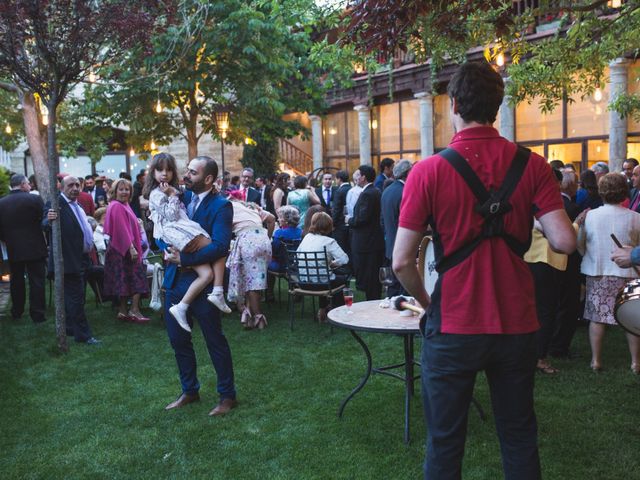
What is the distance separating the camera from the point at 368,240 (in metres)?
8.78

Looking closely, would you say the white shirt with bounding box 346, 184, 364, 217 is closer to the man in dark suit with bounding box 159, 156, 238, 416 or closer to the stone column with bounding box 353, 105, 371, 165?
the man in dark suit with bounding box 159, 156, 238, 416

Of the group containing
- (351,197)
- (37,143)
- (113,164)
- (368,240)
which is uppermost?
(113,164)

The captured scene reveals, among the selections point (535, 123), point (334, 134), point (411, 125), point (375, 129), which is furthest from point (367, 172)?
point (334, 134)

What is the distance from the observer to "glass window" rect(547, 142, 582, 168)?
1744cm

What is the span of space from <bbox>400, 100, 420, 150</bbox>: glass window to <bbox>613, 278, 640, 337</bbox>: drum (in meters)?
19.3

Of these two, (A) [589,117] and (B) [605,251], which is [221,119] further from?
(B) [605,251]

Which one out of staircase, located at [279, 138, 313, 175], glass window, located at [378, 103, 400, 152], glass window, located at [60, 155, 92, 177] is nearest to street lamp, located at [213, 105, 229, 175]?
glass window, located at [378, 103, 400, 152]

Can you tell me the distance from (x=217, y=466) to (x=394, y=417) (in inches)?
55.8

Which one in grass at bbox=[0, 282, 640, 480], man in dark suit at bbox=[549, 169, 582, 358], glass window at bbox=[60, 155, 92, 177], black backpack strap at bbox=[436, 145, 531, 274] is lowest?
grass at bbox=[0, 282, 640, 480]

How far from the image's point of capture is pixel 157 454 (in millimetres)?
4477

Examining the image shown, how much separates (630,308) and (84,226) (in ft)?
21.1

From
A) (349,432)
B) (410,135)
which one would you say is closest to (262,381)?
(349,432)

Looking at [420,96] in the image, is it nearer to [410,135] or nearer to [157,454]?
[410,135]

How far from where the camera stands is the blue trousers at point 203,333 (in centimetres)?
503
